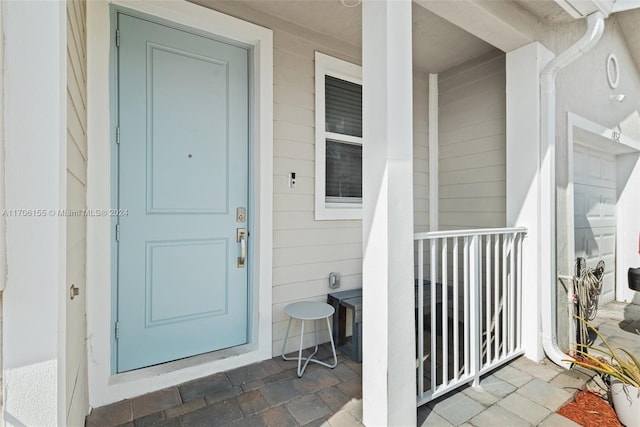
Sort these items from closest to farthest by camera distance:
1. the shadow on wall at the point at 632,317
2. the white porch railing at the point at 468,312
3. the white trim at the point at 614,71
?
the white porch railing at the point at 468,312
the shadow on wall at the point at 632,317
the white trim at the point at 614,71

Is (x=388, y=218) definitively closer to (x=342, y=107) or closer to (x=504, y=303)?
(x=504, y=303)

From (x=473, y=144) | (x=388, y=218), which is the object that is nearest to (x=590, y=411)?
(x=388, y=218)

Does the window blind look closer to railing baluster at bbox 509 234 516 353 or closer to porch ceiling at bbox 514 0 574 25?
porch ceiling at bbox 514 0 574 25

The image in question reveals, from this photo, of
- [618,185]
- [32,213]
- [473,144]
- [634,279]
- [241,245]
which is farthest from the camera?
[618,185]

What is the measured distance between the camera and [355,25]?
2.54m

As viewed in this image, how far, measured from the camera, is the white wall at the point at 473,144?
9.57ft

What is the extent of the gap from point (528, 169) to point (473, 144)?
2.49ft

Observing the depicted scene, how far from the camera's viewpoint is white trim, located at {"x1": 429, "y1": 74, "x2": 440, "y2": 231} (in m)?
3.42

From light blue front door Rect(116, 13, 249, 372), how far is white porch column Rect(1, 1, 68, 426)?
120 cm

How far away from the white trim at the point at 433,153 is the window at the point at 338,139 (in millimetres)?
979

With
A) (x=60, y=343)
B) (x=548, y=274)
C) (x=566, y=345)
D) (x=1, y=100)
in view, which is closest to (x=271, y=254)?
(x=60, y=343)

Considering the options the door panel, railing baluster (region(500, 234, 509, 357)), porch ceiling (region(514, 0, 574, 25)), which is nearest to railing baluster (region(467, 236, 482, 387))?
railing baluster (region(500, 234, 509, 357))

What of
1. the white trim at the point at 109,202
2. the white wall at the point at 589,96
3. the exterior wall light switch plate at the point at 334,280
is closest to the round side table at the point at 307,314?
the white trim at the point at 109,202

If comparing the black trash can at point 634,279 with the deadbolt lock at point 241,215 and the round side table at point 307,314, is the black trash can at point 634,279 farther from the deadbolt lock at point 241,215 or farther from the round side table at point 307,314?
the deadbolt lock at point 241,215
